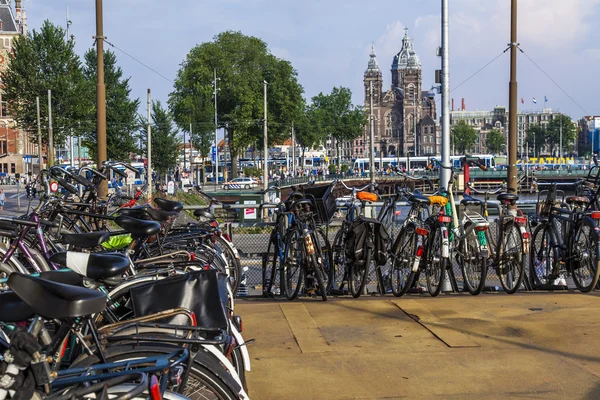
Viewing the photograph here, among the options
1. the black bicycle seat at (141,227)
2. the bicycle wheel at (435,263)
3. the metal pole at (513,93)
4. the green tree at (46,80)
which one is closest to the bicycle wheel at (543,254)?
the bicycle wheel at (435,263)

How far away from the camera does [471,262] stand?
7734mm

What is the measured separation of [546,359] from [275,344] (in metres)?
1.90

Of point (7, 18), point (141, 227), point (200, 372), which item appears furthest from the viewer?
point (7, 18)

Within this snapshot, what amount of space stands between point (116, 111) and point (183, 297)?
4208 centimetres

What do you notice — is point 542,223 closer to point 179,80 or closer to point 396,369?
point 396,369

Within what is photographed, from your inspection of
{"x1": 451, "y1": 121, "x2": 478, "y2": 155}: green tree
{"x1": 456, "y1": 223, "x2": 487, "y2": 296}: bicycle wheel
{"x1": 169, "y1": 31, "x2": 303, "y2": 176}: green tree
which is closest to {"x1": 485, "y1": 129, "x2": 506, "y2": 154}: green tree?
{"x1": 451, "y1": 121, "x2": 478, "y2": 155}: green tree

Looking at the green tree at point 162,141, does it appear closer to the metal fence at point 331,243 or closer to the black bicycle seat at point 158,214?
the metal fence at point 331,243

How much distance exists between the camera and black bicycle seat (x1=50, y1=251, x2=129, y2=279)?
3369 mm

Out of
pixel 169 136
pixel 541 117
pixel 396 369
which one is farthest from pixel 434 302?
pixel 541 117

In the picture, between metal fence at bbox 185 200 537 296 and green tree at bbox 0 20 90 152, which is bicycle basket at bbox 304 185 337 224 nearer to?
metal fence at bbox 185 200 537 296

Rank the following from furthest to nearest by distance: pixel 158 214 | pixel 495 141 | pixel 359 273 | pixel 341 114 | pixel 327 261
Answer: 1. pixel 495 141
2. pixel 341 114
3. pixel 327 261
4. pixel 359 273
5. pixel 158 214

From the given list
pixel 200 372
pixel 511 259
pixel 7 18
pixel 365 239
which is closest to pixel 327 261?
pixel 365 239

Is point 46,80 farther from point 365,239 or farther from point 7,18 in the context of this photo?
point 7,18

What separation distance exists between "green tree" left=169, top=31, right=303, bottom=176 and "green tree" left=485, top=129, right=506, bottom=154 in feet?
326
